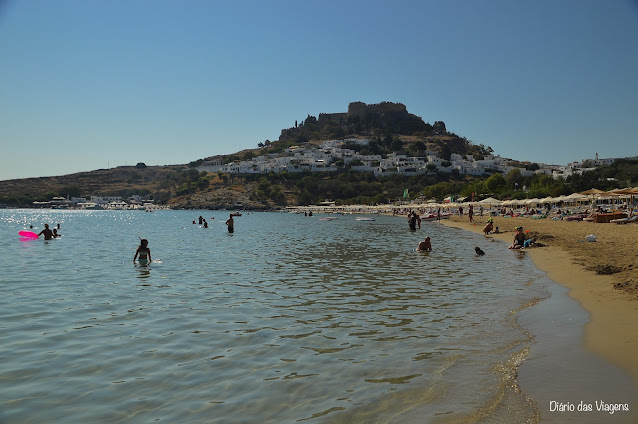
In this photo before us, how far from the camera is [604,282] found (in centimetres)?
1232

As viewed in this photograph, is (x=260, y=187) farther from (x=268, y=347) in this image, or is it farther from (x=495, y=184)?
(x=268, y=347)

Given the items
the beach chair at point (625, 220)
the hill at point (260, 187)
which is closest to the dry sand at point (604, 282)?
the beach chair at point (625, 220)

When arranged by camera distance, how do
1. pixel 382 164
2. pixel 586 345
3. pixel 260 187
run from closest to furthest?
pixel 586 345
pixel 260 187
pixel 382 164

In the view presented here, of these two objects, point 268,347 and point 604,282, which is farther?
point 604,282

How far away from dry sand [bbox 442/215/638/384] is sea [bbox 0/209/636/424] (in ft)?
2.42

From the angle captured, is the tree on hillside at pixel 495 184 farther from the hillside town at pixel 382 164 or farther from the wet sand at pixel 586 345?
the wet sand at pixel 586 345

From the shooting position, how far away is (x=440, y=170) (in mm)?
150000

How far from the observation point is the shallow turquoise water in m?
5.18

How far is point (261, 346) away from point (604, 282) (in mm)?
9703

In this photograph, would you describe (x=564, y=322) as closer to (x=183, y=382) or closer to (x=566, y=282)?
(x=566, y=282)

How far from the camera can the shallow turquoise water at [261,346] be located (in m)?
5.18

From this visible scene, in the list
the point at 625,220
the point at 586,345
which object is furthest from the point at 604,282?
the point at 625,220

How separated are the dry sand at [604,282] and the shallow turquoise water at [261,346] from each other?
1.04 meters

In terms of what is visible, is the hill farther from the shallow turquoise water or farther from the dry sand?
the shallow turquoise water
